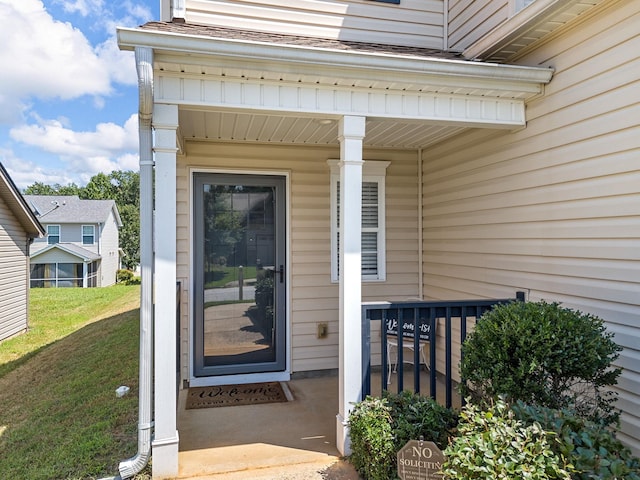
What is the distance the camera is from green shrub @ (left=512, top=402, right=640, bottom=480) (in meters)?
1.63

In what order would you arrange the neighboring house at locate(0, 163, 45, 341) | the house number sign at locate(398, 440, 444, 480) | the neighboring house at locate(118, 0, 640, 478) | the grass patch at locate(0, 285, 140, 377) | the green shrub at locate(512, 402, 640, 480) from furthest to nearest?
the neighboring house at locate(0, 163, 45, 341) < the grass patch at locate(0, 285, 140, 377) < the neighboring house at locate(118, 0, 640, 478) < the house number sign at locate(398, 440, 444, 480) < the green shrub at locate(512, 402, 640, 480)

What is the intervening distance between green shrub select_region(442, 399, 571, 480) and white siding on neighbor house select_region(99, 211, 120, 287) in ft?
81.8

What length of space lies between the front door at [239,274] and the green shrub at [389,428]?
1.93 meters

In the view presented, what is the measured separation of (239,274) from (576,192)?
10.2 ft

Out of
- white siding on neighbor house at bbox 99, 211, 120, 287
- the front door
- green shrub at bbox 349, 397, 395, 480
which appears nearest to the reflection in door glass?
the front door

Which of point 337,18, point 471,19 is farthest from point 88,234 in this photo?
point 471,19

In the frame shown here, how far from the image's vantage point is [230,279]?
177 inches

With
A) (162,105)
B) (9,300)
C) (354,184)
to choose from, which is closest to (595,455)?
(354,184)

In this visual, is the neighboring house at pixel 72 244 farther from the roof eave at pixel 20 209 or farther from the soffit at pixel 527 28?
the soffit at pixel 527 28

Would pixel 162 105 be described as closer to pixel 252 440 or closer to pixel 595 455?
pixel 252 440

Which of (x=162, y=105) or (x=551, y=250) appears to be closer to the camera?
(x=162, y=105)

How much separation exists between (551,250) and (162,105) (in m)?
2.79

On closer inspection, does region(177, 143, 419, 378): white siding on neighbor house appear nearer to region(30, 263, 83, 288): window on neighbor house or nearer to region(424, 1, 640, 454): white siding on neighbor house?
region(424, 1, 640, 454): white siding on neighbor house

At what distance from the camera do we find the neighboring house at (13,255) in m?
9.16
